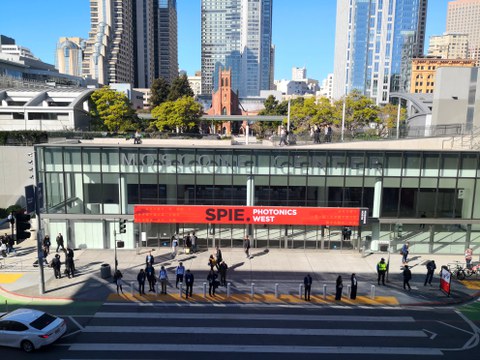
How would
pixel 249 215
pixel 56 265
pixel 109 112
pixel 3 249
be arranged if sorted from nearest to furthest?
pixel 56 265, pixel 3 249, pixel 249 215, pixel 109 112

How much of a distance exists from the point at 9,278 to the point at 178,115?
1862 inches

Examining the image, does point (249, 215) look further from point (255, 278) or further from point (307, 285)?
point (307, 285)

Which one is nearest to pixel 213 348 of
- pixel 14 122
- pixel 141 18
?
pixel 14 122

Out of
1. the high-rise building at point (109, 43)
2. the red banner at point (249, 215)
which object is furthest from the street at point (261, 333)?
the high-rise building at point (109, 43)

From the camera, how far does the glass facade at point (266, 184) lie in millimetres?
26984

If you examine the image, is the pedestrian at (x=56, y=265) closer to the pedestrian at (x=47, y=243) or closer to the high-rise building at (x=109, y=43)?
the pedestrian at (x=47, y=243)

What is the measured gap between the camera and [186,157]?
27.2 meters

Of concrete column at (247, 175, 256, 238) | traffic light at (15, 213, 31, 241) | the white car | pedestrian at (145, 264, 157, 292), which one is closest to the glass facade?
concrete column at (247, 175, 256, 238)

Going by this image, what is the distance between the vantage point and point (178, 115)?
66438 mm

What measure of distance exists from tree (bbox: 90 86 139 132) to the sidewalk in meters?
34.2

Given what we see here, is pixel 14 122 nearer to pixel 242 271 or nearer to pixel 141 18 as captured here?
pixel 242 271

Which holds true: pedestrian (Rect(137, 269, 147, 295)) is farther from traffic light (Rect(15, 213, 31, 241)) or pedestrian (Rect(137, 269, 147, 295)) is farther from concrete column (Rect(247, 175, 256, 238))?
concrete column (Rect(247, 175, 256, 238))

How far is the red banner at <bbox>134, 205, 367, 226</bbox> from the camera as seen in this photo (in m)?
26.6

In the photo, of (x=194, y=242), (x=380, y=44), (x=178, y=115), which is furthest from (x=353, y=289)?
(x=380, y=44)
